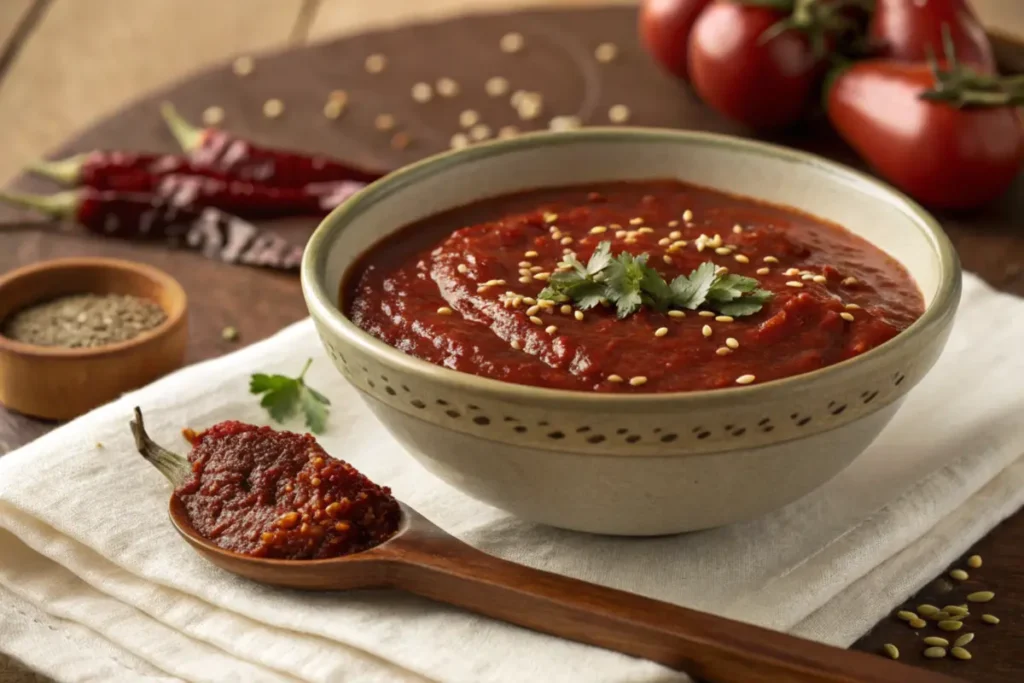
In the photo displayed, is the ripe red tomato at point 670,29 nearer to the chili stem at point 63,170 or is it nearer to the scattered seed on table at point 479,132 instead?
the scattered seed on table at point 479,132

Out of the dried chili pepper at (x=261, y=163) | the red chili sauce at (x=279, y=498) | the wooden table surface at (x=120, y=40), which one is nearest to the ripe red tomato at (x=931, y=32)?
the wooden table surface at (x=120, y=40)

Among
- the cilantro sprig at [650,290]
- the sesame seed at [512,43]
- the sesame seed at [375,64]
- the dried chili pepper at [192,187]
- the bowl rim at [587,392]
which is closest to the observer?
the bowl rim at [587,392]

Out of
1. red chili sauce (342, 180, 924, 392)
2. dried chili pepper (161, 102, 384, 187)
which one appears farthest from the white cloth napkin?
dried chili pepper (161, 102, 384, 187)

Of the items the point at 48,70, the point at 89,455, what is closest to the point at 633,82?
the point at 89,455

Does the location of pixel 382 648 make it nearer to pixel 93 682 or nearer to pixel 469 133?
pixel 93 682

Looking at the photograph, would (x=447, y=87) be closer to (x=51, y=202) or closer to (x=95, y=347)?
(x=51, y=202)

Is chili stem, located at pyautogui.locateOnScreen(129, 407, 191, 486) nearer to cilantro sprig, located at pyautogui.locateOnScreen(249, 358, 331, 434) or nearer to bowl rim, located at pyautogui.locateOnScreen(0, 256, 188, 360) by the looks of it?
cilantro sprig, located at pyautogui.locateOnScreen(249, 358, 331, 434)
